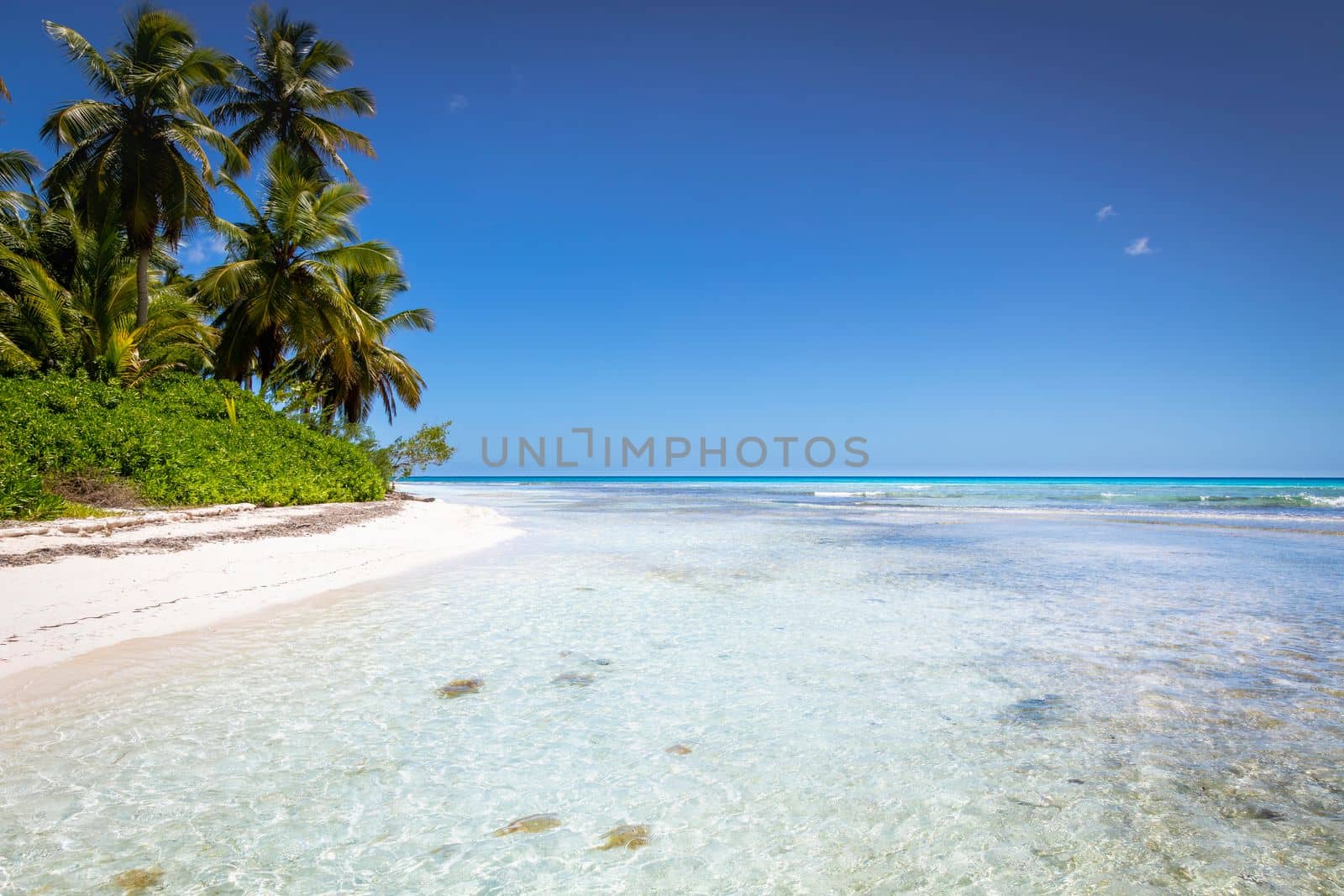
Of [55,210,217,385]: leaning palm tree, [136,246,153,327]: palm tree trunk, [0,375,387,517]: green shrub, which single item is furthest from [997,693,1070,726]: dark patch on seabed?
[136,246,153,327]: palm tree trunk

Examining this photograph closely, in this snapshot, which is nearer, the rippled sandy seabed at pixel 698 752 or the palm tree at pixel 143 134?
the rippled sandy seabed at pixel 698 752

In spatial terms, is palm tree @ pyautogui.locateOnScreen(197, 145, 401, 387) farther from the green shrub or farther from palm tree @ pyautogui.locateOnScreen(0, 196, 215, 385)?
the green shrub

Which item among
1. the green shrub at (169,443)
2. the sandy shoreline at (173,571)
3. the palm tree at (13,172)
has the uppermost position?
the palm tree at (13,172)

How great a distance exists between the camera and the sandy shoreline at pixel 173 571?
14.5ft

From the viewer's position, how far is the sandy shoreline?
443cm

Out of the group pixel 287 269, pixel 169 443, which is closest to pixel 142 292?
pixel 287 269

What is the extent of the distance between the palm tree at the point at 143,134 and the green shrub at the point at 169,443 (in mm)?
2882

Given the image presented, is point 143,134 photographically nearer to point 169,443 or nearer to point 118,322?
point 118,322

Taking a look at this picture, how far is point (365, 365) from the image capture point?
22812 mm

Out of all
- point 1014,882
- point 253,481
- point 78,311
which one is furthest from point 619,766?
point 78,311

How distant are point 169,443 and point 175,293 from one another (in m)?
10.8

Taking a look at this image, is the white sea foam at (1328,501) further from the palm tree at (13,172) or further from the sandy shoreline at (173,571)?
the palm tree at (13,172)

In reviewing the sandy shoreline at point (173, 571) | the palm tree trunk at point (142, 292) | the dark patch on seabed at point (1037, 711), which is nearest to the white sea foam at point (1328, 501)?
the dark patch on seabed at point (1037, 711)

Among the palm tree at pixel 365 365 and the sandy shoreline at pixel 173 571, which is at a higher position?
the palm tree at pixel 365 365
